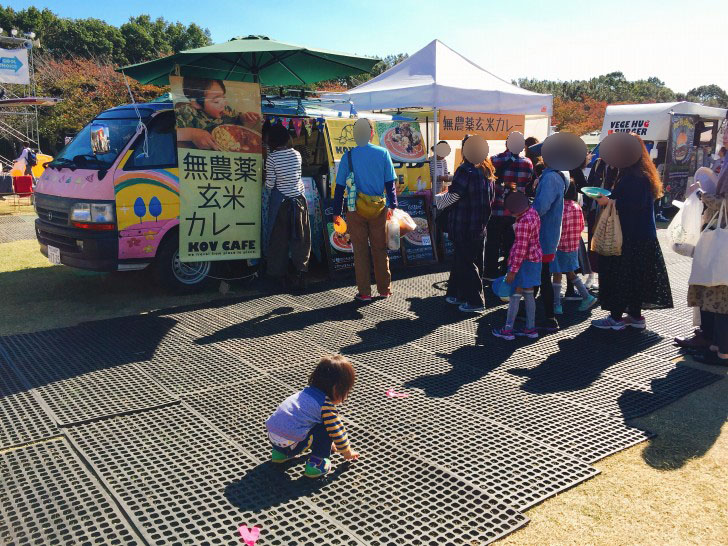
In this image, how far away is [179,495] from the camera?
3.04 meters

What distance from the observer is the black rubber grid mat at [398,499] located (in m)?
2.75

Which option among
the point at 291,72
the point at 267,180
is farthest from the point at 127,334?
the point at 291,72

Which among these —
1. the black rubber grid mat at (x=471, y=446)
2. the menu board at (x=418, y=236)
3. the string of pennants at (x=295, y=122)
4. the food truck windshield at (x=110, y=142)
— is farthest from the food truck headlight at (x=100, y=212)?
the menu board at (x=418, y=236)

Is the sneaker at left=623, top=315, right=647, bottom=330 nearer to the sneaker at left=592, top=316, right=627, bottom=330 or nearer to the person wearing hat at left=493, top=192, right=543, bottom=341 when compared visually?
the sneaker at left=592, top=316, right=627, bottom=330

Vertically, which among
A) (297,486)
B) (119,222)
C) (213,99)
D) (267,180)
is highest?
(213,99)

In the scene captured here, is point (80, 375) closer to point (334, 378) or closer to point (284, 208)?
point (334, 378)

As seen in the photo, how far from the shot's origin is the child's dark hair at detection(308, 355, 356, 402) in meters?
3.20

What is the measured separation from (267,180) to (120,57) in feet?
121

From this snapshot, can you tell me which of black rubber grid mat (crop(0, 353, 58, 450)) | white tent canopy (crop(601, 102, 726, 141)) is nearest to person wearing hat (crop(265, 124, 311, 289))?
black rubber grid mat (crop(0, 353, 58, 450))

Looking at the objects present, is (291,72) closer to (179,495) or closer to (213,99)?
(213,99)

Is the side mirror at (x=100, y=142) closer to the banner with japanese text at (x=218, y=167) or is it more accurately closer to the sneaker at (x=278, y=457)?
Result: the banner with japanese text at (x=218, y=167)

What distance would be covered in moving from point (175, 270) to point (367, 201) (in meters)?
2.41

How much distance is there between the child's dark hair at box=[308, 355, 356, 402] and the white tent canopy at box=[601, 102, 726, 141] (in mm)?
14269

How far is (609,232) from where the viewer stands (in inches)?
218
